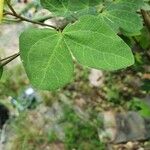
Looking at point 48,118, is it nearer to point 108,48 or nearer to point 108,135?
point 108,135

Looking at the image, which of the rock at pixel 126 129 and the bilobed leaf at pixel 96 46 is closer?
the bilobed leaf at pixel 96 46

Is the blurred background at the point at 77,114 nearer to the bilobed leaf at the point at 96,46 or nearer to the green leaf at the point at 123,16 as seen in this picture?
the green leaf at the point at 123,16

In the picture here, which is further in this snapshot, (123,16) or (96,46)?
(123,16)

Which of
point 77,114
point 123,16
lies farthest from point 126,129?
point 123,16

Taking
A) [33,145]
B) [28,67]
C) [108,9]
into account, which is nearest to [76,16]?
[108,9]

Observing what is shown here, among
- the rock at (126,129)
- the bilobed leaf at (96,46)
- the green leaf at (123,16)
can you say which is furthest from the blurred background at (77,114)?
the bilobed leaf at (96,46)

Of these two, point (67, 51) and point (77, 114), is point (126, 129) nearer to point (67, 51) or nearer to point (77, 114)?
point (77, 114)

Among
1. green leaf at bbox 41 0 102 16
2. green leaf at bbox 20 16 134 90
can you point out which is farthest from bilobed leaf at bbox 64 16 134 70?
green leaf at bbox 41 0 102 16
